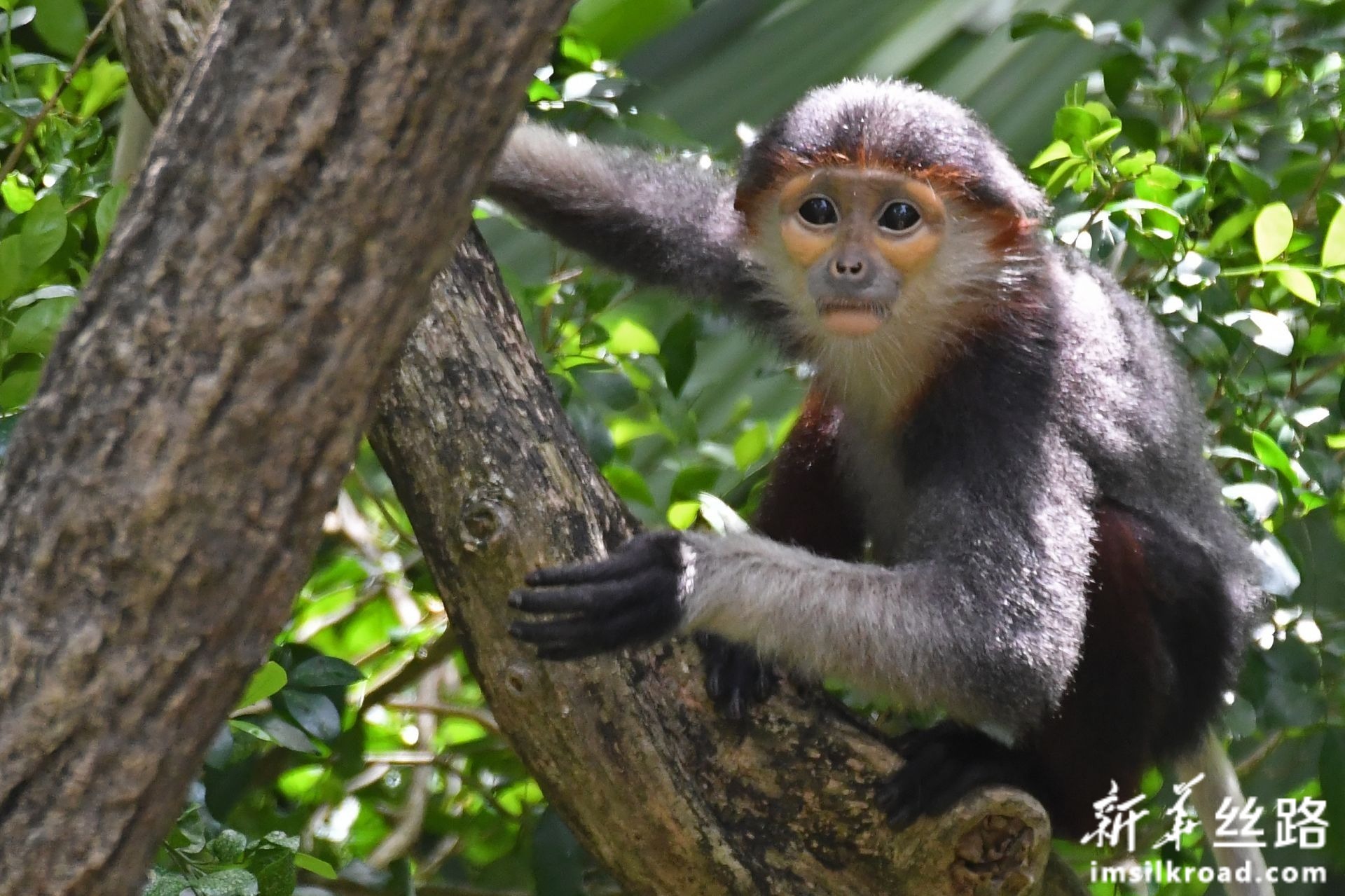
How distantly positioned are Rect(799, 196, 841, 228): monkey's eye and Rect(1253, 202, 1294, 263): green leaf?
1115 millimetres

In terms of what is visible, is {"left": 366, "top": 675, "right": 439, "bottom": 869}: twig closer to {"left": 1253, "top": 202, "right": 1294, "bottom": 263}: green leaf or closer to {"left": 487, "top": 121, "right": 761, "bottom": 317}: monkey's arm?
{"left": 487, "top": 121, "right": 761, "bottom": 317}: monkey's arm

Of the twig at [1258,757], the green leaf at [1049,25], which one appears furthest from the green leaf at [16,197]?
the twig at [1258,757]

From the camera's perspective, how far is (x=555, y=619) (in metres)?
3.05

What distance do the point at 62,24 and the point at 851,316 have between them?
212 centimetres

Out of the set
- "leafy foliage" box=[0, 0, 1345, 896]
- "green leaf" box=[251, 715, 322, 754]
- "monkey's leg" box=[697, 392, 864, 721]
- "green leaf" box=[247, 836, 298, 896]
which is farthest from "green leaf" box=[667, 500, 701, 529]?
"green leaf" box=[247, 836, 298, 896]

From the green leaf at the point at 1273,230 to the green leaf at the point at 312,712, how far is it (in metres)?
2.66

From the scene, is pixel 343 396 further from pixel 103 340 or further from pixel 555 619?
pixel 555 619

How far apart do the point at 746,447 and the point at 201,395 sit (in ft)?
8.11

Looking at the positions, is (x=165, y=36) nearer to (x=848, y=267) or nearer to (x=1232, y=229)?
(x=848, y=267)

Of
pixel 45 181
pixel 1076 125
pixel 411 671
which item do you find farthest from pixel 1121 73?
pixel 45 181

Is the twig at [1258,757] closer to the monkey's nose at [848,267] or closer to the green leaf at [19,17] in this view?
the monkey's nose at [848,267]

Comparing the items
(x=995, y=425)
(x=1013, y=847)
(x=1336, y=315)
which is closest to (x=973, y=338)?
(x=995, y=425)

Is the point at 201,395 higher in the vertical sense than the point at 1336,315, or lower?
higher

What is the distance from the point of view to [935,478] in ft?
12.1
